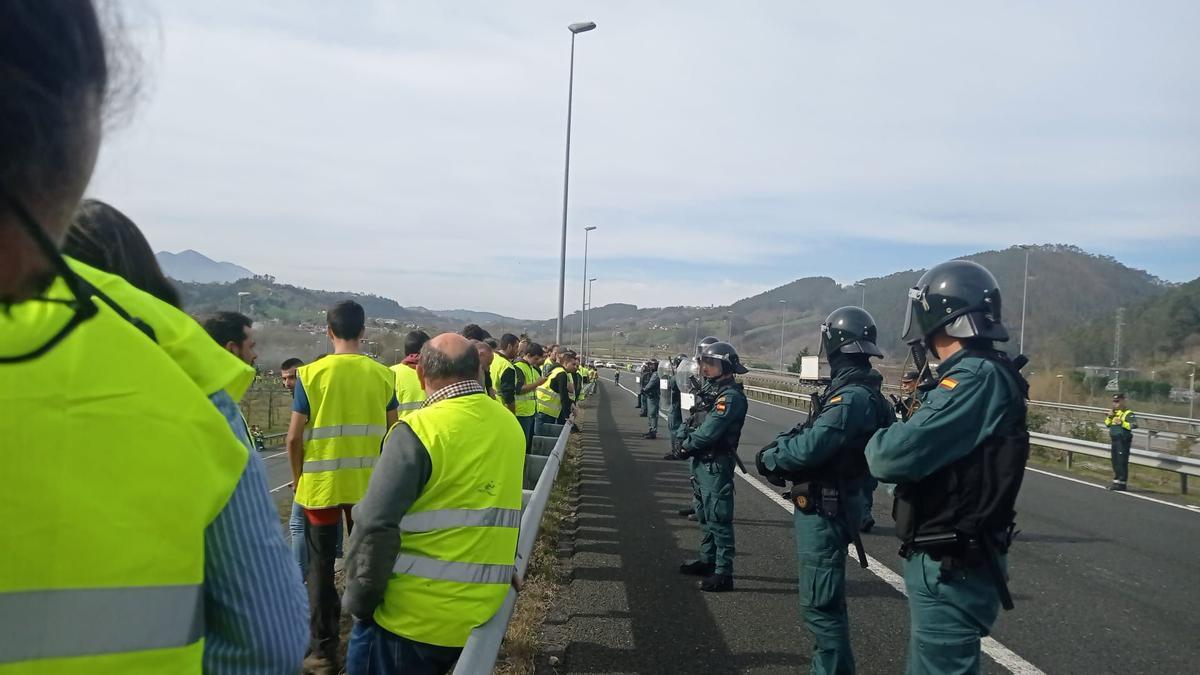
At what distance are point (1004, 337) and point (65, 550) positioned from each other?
3724 millimetres

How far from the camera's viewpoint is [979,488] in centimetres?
330

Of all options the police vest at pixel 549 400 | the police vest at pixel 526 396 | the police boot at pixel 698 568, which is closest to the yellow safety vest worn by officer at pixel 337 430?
the police boot at pixel 698 568

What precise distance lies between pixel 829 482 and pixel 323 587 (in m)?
3.31

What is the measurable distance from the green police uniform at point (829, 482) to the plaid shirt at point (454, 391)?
240 centimetres

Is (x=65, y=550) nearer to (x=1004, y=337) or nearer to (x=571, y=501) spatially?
(x=1004, y=337)

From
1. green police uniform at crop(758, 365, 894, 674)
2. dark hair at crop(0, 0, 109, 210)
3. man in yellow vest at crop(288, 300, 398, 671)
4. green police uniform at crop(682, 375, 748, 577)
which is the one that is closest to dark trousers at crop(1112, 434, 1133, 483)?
green police uniform at crop(682, 375, 748, 577)

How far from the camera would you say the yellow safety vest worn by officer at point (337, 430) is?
4977 millimetres

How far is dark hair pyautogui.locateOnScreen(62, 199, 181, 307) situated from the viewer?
4.45ft

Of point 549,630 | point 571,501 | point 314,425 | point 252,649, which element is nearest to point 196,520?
point 252,649

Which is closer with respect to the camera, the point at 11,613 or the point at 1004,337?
the point at 11,613

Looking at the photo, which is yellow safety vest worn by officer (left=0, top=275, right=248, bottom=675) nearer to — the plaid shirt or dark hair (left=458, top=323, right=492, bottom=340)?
the plaid shirt

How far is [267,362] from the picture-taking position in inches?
300

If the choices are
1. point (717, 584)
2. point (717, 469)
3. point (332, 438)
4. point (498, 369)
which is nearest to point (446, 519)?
point (332, 438)

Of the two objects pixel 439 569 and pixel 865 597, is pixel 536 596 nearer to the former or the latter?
pixel 865 597
